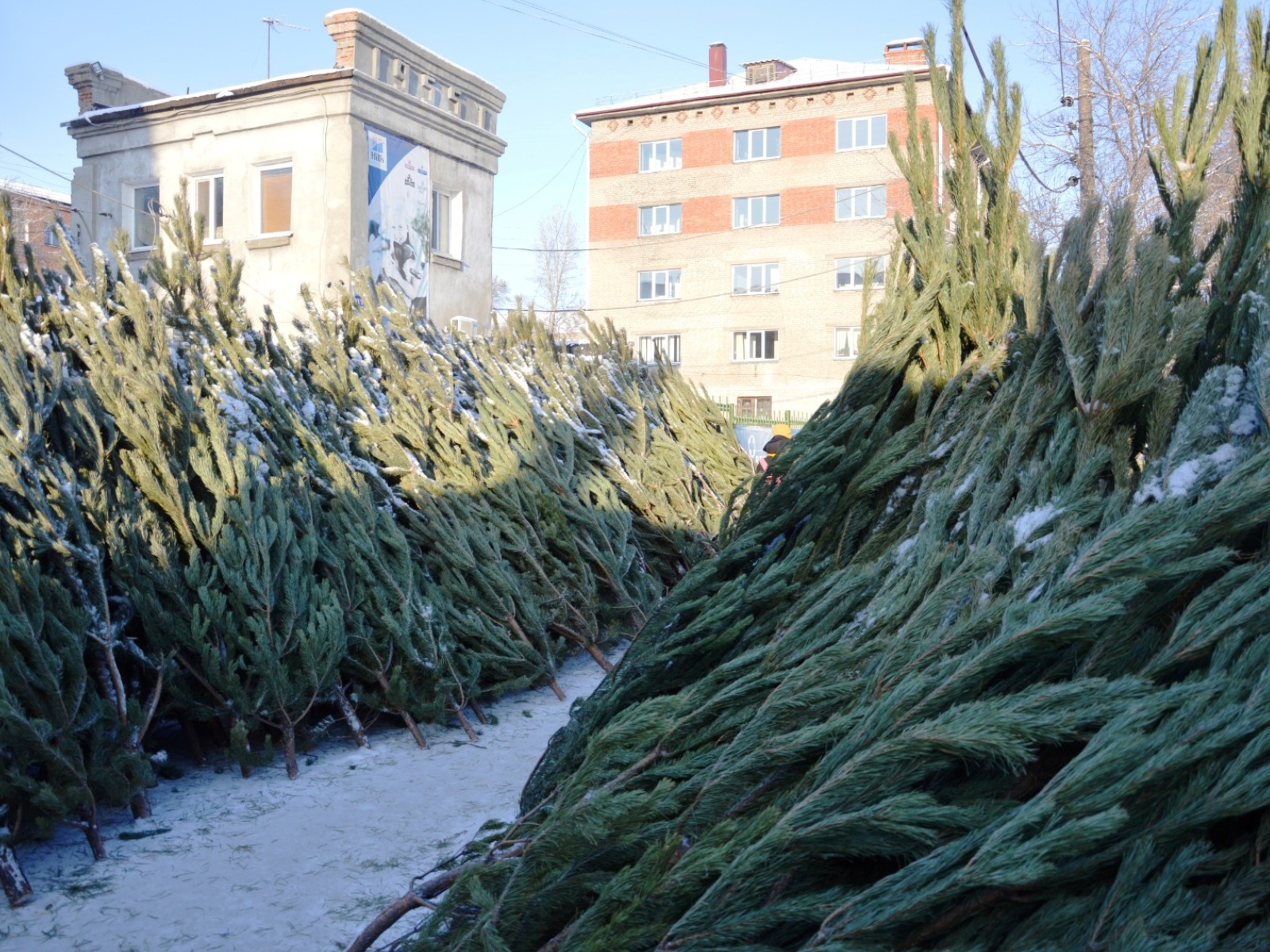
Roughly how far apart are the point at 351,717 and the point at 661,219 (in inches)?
1393

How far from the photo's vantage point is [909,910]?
1521 millimetres

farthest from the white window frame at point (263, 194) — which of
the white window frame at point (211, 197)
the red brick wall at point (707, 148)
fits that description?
the red brick wall at point (707, 148)

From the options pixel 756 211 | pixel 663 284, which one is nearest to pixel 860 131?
pixel 756 211

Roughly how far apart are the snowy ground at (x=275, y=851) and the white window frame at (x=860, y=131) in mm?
33629

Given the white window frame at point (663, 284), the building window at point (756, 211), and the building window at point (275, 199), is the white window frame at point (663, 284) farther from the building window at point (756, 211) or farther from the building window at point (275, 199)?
the building window at point (275, 199)

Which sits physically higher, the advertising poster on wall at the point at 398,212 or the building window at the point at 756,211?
the building window at the point at 756,211

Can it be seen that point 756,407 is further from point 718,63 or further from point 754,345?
point 718,63

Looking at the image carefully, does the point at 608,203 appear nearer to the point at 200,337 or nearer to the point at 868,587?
the point at 200,337

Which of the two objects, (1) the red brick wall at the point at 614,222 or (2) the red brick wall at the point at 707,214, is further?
(1) the red brick wall at the point at 614,222

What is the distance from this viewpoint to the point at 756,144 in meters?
37.4

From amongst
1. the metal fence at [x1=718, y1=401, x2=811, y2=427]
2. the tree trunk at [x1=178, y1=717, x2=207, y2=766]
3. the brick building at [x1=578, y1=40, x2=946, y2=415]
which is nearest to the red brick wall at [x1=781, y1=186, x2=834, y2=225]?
the brick building at [x1=578, y1=40, x2=946, y2=415]

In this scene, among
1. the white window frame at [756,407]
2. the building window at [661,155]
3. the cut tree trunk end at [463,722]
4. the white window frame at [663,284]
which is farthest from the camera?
the white window frame at [663,284]

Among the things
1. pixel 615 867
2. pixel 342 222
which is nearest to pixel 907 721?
pixel 615 867

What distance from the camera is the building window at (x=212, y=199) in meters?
18.6
